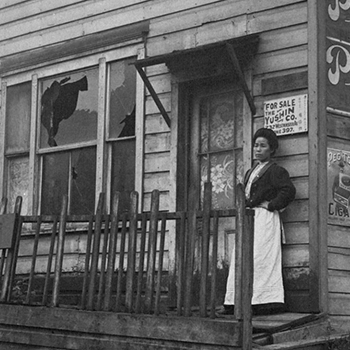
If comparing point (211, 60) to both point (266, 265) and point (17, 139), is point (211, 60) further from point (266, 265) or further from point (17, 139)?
point (17, 139)

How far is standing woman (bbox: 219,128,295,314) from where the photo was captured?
786cm

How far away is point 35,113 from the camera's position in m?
11.1

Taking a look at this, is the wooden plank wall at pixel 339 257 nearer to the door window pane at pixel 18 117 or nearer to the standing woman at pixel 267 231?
the standing woman at pixel 267 231

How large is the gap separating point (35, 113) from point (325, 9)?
14.5 feet

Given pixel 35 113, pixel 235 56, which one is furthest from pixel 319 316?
pixel 35 113

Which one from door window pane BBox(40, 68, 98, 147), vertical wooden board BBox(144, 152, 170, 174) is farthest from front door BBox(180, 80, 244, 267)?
door window pane BBox(40, 68, 98, 147)

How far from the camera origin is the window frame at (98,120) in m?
9.88

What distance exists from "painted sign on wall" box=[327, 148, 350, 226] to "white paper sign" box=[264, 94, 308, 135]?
1.29 feet

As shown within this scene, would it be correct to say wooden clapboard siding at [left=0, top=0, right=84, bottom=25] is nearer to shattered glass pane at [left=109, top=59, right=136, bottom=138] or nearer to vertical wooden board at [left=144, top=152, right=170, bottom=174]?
shattered glass pane at [left=109, top=59, right=136, bottom=138]

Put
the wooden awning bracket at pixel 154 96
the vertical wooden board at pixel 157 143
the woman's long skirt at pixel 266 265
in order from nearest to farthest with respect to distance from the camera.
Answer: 1. the woman's long skirt at pixel 266 265
2. the wooden awning bracket at pixel 154 96
3. the vertical wooden board at pixel 157 143

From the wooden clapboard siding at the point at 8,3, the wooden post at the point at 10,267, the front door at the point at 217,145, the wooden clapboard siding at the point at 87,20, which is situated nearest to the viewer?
the wooden post at the point at 10,267

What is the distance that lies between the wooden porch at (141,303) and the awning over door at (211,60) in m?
2.21

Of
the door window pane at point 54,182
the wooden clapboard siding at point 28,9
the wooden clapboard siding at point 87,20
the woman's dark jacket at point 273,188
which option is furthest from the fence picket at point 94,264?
the wooden clapboard siding at point 28,9

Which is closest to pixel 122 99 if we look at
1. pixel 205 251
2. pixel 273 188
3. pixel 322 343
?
pixel 273 188
